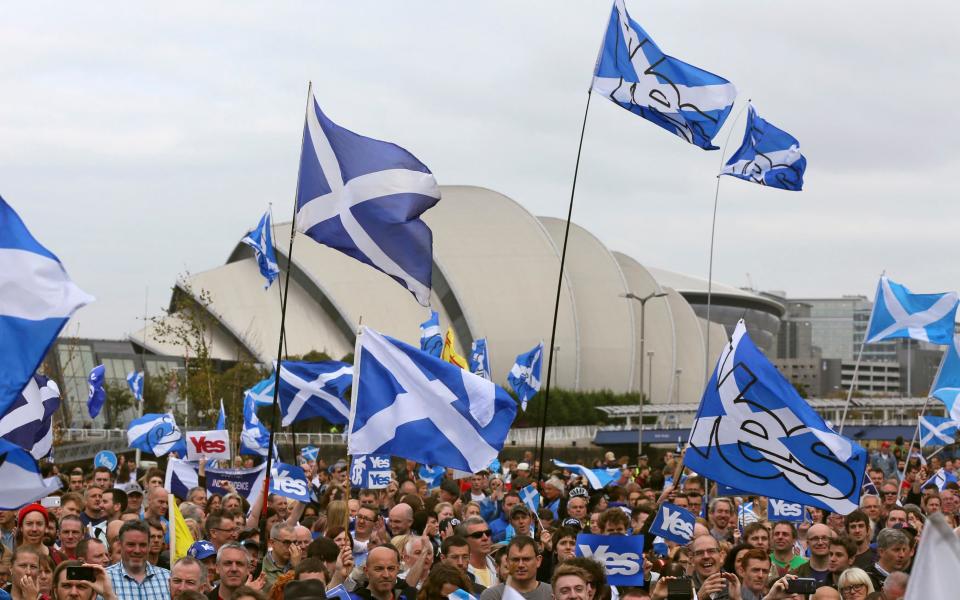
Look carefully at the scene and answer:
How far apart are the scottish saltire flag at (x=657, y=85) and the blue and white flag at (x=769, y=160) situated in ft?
11.6

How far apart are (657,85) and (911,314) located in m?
9.36

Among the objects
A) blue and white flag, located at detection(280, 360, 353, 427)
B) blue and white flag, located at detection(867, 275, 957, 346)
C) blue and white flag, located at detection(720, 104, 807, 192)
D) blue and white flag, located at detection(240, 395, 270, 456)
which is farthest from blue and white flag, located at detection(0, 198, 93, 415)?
blue and white flag, located at detection(867, 275, 957, 346)

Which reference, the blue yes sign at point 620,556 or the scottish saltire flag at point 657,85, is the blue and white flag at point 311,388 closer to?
the scottish saltire flag at point 657,85

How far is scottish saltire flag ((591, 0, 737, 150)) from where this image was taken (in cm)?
1164

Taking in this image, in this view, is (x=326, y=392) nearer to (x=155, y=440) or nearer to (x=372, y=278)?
(x=155, y=440)

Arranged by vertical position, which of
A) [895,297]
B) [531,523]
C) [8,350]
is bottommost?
[531,523]

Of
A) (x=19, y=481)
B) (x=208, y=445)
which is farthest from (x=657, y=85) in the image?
(x=208, y=445)

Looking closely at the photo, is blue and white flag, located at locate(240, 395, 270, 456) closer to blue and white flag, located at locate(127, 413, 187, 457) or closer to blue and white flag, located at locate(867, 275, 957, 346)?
blue and white flag, located at locate(127, 413, 187, 457)

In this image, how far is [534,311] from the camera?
8025cm

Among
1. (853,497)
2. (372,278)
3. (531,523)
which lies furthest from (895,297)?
(372,278)

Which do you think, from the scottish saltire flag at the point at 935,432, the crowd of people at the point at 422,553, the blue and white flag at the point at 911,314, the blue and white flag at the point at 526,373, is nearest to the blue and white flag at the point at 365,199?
the crowd of people at the point at 422,553

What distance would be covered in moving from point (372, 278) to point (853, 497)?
68.0 meters

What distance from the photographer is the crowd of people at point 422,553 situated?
22.7 feet

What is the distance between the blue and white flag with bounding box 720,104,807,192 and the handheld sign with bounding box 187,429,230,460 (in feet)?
19.5
